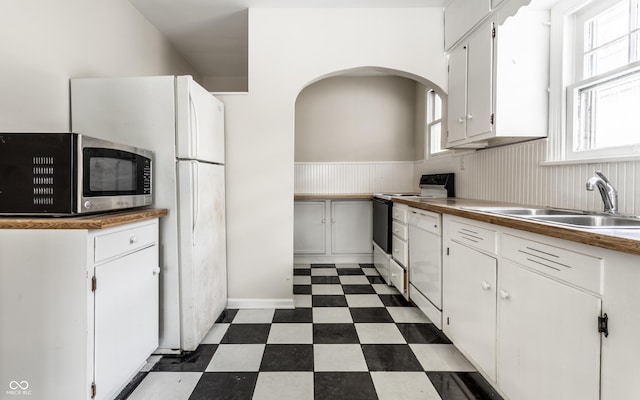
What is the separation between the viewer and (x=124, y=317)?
1.58 m

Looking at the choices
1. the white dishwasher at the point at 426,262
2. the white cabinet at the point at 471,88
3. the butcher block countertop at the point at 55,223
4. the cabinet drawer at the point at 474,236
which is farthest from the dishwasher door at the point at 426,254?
the butcher block countertop at the point at 55,223

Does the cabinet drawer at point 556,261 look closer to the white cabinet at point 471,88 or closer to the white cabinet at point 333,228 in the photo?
the white cabinet at point 471,88

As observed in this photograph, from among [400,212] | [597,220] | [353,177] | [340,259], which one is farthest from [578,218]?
[353,177]

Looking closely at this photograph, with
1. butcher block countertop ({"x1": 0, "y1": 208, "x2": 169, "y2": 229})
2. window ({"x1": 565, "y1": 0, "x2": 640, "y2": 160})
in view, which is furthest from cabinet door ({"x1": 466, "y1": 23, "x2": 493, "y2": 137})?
butcher block countertop ({"x1": 0, "y1": 208, "x2": 169, "y2": 229})

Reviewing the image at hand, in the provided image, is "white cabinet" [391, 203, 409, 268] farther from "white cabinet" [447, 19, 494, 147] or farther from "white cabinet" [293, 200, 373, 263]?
"white cabinet" [293, 200, 373, 263]

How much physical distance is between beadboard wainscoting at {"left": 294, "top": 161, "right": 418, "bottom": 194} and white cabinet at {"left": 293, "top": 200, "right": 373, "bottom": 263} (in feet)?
1.17

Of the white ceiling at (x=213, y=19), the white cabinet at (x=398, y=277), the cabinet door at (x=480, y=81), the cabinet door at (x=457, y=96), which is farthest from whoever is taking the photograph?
the white cabinet at (x=398, y=277)

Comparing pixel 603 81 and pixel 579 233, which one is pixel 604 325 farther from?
pixel 603 81

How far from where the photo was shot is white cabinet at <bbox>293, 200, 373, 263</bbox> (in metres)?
4.31

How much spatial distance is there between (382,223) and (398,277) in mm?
736

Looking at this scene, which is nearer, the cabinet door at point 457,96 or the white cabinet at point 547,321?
the white cabinet at point 547,321

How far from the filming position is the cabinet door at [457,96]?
258 centimetres

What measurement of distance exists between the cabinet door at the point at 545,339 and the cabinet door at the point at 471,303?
8cm

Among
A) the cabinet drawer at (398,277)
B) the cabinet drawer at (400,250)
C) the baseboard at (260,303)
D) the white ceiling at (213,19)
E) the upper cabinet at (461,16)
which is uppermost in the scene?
the white ceiling at (213,19)
